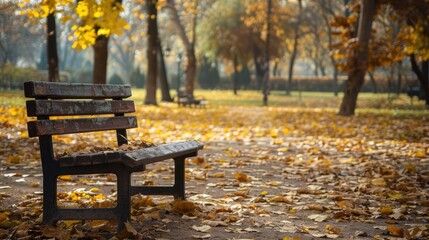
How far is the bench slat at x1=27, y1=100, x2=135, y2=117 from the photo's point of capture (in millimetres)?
4208

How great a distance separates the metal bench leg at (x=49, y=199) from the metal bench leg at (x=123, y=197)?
0.50 metres

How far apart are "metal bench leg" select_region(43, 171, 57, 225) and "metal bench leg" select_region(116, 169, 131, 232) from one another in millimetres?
501

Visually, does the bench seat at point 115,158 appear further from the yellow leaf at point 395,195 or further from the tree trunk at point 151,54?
the tree trunk at point 151,54

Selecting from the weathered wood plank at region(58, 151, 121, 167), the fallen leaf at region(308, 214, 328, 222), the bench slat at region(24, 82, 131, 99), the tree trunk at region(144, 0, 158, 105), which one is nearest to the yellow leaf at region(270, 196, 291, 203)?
the fallen leaf at region(308, 214, 328, 222)

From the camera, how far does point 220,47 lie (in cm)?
5022

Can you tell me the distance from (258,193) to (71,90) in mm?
2421

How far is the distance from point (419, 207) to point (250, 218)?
1.72 metres

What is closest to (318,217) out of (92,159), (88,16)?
(92,159)

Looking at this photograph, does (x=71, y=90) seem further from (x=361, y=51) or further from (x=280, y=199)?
(x=361, y=51)

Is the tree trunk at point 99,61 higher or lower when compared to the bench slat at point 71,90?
higher

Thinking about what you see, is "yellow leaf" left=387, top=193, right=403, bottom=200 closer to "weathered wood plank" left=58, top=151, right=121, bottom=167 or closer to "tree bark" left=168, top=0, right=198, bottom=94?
"weathered wood plank" left=58, top=151, right=121, bottom=167

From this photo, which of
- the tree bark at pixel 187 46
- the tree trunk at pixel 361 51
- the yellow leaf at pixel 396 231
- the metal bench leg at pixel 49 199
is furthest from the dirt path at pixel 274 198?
the tree bark at pixel 187 46

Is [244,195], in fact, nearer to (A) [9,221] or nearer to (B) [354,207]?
(B) [354,207]

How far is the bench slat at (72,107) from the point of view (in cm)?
421
